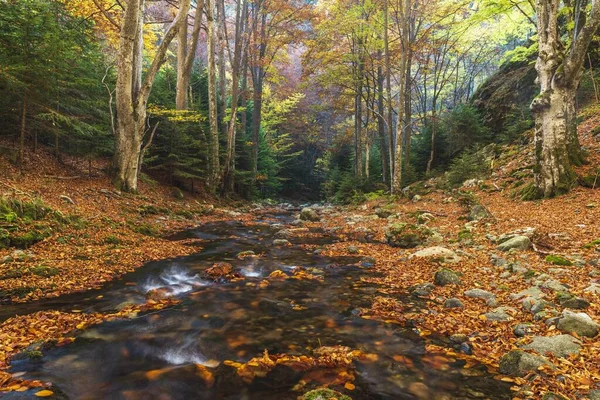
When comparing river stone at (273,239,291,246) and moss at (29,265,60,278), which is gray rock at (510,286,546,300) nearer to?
river stone at (273,239,291,246)

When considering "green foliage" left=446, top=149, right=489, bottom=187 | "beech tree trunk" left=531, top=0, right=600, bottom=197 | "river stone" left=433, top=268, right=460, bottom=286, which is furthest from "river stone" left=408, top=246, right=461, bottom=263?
"green foliage" left=446, top=149, right=489, bottom=187

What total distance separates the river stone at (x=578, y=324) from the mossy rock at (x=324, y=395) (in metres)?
2.22

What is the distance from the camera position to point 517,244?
5797mm

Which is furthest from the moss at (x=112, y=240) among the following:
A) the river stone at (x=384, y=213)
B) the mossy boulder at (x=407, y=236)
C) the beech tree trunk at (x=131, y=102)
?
the river stone at (x=384, y=213)

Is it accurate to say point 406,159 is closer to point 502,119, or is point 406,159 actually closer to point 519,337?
point 502,119

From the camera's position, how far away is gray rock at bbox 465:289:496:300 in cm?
422

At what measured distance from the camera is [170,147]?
47.1ft

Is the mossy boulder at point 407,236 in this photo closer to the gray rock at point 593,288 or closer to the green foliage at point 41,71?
the gray rock at point 593,288

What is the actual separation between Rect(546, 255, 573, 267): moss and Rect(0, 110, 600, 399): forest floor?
0.08 feet

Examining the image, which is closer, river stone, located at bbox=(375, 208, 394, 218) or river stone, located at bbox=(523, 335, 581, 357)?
river stone, located at bbox=(523, 335, 581, 357)

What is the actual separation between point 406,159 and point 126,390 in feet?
61.9

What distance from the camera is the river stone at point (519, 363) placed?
8.90 feet

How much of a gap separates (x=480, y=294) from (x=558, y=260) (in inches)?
61.9

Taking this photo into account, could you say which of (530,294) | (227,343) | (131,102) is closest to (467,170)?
(530,294)
